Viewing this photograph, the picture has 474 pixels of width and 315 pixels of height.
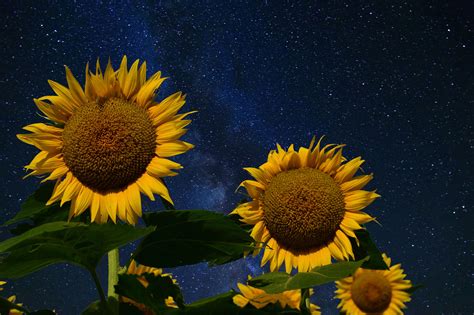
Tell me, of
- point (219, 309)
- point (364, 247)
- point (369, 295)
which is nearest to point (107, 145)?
point (219, 309)

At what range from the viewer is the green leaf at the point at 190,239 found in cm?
164

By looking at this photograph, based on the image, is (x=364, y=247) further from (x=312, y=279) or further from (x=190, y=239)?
(x=190, y=239)

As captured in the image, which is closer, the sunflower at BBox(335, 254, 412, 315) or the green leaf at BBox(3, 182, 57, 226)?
the green leaf at BBox(3, 182, 57, 226)

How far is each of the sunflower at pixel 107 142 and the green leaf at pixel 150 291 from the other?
26 centimetres

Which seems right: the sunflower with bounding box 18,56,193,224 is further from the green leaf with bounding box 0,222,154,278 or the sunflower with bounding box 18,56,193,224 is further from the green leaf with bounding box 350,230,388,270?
the green leaf with bounding box 350,230,388,270

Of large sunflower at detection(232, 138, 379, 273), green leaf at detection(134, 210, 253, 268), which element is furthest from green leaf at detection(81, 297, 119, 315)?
large sunflower at detection(232, 138, 379, 273)

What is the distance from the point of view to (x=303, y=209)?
2477 mm

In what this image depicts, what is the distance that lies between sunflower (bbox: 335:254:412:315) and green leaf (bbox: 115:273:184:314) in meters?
2.48

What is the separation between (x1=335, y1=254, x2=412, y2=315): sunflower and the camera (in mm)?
4051

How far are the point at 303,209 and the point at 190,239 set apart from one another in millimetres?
882

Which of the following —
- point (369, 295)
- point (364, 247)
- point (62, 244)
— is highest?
point (369, 295)

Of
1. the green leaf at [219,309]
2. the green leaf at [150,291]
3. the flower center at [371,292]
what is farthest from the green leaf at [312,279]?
the flower center at [371,292]

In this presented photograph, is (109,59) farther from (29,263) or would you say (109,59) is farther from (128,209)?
(29,263)

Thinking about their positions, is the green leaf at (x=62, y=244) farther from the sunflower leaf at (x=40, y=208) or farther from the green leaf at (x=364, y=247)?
the green leaf at (x=364, y=247)
